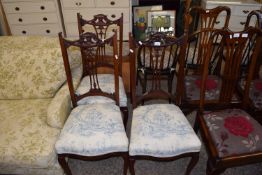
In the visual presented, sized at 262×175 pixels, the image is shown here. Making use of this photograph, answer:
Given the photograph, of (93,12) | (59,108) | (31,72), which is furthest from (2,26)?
(59,108)

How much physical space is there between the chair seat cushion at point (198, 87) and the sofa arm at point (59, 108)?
0.96 metres

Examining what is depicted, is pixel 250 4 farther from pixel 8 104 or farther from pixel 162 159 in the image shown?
pixel 8 104

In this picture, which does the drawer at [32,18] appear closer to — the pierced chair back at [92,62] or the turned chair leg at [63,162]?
the pierced chair back at [92,62]

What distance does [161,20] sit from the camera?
3359mm

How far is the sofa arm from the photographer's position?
4.93ft

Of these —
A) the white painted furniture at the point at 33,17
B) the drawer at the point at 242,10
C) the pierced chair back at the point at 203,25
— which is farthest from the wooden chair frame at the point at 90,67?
the drawer at the point at 242,10

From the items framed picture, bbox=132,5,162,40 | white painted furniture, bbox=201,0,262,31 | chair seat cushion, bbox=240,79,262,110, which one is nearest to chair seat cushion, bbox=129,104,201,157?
chair seat cushion, bbox=240,79,262,110

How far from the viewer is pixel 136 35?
352cm

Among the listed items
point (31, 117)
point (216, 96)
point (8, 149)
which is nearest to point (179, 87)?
point (216, 96)

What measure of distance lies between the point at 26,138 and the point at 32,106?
0.36 m

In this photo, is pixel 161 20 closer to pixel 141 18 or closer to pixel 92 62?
pixel 141 18

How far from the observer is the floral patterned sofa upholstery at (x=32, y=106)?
4.58 feet

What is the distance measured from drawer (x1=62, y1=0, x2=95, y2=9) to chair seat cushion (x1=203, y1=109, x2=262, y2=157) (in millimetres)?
2383

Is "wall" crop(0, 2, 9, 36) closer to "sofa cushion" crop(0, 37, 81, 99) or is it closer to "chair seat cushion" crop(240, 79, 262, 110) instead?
"sofa cushion" crop(0, 37, 81, 99)
